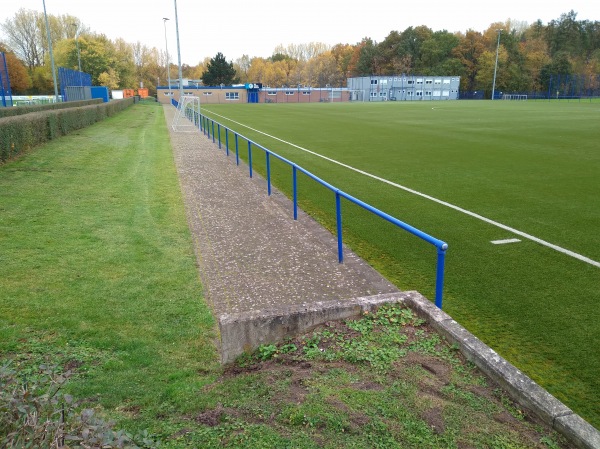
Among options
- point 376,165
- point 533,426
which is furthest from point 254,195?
point 533,426

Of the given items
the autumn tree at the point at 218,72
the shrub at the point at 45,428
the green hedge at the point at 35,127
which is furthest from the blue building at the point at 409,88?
the shrub at the point at 45,428

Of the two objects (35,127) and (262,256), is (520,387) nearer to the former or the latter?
(262,256)

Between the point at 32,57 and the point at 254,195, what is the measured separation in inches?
3556

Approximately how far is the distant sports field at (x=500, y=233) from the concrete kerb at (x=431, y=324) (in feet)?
2.05

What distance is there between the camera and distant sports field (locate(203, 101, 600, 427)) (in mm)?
4449

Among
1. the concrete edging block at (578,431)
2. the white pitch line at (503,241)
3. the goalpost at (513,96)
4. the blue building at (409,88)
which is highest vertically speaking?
the blue building at (409,88)

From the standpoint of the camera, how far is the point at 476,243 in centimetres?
712

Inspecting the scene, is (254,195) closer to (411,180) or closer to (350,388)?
(411,180)

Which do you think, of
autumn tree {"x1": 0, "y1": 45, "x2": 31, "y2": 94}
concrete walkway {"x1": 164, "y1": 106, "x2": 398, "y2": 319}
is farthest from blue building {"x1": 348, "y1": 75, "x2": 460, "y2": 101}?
concrete walkway {"x1": 164, "y1": 106, "x2": 398, "y2": 319}

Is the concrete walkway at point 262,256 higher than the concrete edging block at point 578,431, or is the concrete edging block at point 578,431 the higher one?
the concrete edging block at point 578,431

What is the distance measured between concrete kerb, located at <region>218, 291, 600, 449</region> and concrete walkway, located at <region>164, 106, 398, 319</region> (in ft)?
1.19

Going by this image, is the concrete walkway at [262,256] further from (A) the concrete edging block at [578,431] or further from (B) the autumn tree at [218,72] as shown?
(B) the autumn tree at [218,72]

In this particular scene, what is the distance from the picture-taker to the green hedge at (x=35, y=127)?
47.5 ft

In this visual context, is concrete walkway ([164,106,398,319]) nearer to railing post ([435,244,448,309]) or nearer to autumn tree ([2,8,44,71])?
railing post ([435,244,448,309])
